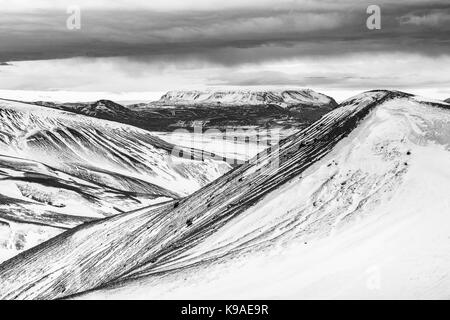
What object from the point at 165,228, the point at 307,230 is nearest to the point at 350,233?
the point at 307,230

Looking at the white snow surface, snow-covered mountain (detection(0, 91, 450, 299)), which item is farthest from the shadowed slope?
the white snow surface

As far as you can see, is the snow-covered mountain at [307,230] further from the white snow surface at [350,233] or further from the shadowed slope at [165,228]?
the shadowed slope at [165,228]

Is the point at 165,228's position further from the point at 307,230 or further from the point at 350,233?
the point at 350,233

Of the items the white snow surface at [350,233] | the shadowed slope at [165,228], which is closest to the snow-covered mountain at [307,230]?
the white snow surface at [350,233]

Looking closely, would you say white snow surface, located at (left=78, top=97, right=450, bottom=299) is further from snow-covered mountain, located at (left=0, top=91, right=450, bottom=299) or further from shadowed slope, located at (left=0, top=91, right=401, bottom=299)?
shadowed slope, located at (left=0, top=91, right=401, bottom=299)

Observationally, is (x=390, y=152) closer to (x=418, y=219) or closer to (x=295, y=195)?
(x=295, y=195)
